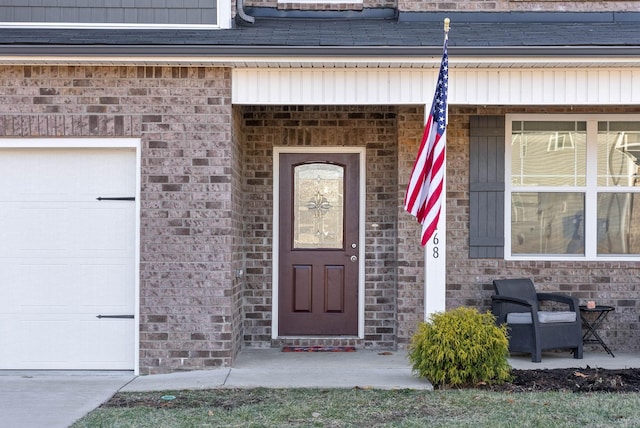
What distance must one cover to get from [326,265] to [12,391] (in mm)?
3896

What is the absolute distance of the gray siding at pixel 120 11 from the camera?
859 cm

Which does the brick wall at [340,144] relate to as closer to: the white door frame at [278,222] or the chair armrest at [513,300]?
the white door frame at [278,222]

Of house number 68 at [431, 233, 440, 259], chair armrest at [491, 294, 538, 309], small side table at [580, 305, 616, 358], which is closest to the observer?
house number 68 at [431, 233, 440, 259]

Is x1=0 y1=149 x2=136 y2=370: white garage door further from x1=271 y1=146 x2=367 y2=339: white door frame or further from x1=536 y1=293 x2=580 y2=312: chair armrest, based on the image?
x1=536 y1=293 x2=580 y2=312: chair armrest

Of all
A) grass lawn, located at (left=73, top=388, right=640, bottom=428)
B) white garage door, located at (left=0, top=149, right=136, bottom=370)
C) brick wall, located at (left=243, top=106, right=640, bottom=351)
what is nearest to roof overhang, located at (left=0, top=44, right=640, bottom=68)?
white garage door, located at (left=0, top=149, right=136, bottom=370)

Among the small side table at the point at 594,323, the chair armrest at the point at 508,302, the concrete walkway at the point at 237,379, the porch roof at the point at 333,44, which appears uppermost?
the porch roof at the point at 333,44

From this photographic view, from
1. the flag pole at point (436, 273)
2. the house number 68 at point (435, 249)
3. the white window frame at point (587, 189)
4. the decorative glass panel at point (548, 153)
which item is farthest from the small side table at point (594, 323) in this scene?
the house number 68 at point (435, 249)

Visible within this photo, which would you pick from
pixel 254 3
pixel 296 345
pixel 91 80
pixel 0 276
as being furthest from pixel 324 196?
pixel 0 276

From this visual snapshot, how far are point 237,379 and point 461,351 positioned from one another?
7.16 ft

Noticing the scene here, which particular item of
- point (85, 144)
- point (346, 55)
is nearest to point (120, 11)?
point (85, 144)

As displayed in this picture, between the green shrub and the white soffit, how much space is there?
7.36ft

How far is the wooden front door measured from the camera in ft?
32.0

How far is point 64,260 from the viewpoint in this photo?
835 centimetres

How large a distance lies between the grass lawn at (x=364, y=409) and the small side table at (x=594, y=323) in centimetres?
214
